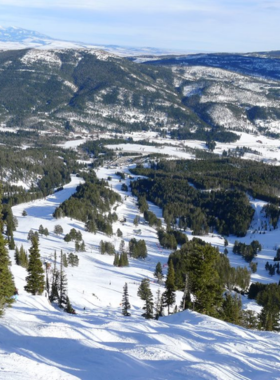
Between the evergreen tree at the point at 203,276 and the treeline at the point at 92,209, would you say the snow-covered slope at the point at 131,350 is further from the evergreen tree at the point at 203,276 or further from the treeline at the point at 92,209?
the treeline at the point at 92,209

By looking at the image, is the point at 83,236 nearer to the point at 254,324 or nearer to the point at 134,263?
the point at 134,263

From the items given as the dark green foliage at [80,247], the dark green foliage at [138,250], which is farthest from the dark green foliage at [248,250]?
the dark green foliage at [80,247]

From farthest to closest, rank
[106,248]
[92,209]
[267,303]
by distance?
[92,209] < [106,248] < [267,303]

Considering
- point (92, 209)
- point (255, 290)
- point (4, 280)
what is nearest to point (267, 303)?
point (255, 290)

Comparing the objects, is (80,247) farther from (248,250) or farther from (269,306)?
(248,250)

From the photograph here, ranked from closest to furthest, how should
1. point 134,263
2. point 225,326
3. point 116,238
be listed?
point 225,326
point 134,263
point 116,238

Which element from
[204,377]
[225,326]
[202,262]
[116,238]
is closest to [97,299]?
[202,262]
